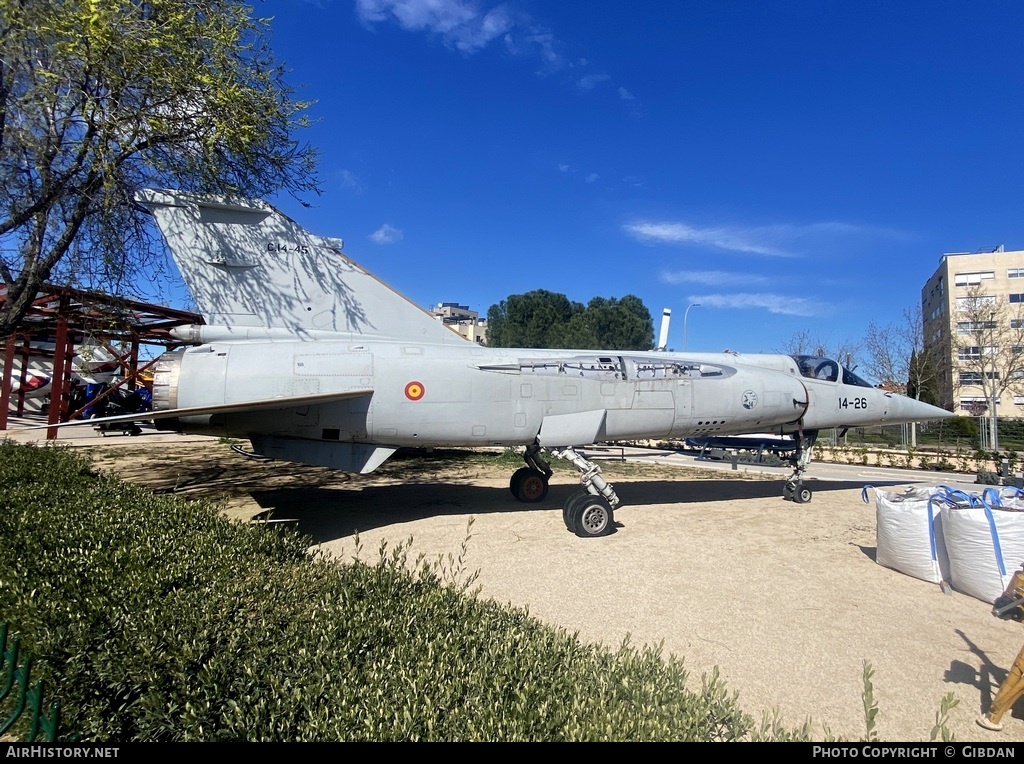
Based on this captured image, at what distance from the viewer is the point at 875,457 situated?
2259 cm

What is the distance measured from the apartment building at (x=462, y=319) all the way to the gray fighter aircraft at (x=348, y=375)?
303 ft

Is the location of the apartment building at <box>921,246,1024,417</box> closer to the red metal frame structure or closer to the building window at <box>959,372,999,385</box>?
the building window at <box>959,372,999,385</box>

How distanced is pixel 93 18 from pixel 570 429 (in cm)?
928

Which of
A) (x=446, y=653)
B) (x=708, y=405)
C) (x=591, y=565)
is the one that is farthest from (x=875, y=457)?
(x=446, y=653)

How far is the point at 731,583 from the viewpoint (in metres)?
6.69

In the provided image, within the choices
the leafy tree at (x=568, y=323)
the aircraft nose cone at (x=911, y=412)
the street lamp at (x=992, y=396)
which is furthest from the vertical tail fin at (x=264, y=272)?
the leafy tree at (x=568, y=323)

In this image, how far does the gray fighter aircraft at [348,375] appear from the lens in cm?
810

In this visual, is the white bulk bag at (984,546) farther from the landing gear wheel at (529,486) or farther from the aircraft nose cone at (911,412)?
the landing gear wheel at (529,486)

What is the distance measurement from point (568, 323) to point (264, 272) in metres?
55.7

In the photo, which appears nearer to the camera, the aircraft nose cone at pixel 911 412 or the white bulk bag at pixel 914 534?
the white bulk bag at pixel 914 534

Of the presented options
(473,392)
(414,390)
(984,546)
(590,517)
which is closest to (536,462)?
(590,517)

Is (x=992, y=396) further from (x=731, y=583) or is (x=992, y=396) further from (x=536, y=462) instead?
(x=731, y=583)

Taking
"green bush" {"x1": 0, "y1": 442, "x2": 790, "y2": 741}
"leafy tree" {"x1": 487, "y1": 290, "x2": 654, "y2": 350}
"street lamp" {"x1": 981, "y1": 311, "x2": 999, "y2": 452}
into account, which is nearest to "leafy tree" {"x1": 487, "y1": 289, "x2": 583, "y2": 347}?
"leafy tree" {"x1": 487, "y1": 290, "x2": 654, "y2": 350}

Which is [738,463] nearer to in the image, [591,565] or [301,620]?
[591,565]
